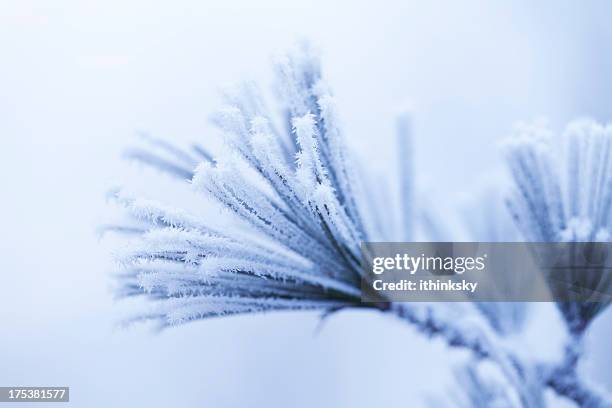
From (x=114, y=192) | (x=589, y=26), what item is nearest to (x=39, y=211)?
(x=114, y=192)

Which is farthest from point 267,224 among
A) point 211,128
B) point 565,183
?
point 211,128

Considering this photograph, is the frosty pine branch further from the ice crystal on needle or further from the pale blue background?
the pale blue background

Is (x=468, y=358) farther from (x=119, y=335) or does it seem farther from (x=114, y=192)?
(x=119, y=335)

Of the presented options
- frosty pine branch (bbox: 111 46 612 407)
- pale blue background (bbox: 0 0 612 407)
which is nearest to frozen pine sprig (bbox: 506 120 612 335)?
frosty pine branch (bbox: 111 46 612 407)

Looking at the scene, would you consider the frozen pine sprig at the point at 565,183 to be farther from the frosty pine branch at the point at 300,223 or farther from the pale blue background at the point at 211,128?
the pale blue background at the point at 211,128

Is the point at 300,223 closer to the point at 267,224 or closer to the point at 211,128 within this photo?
the point at 267,224

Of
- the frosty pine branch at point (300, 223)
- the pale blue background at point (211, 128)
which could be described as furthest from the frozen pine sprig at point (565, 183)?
the pale blue background at point (211, 128)
